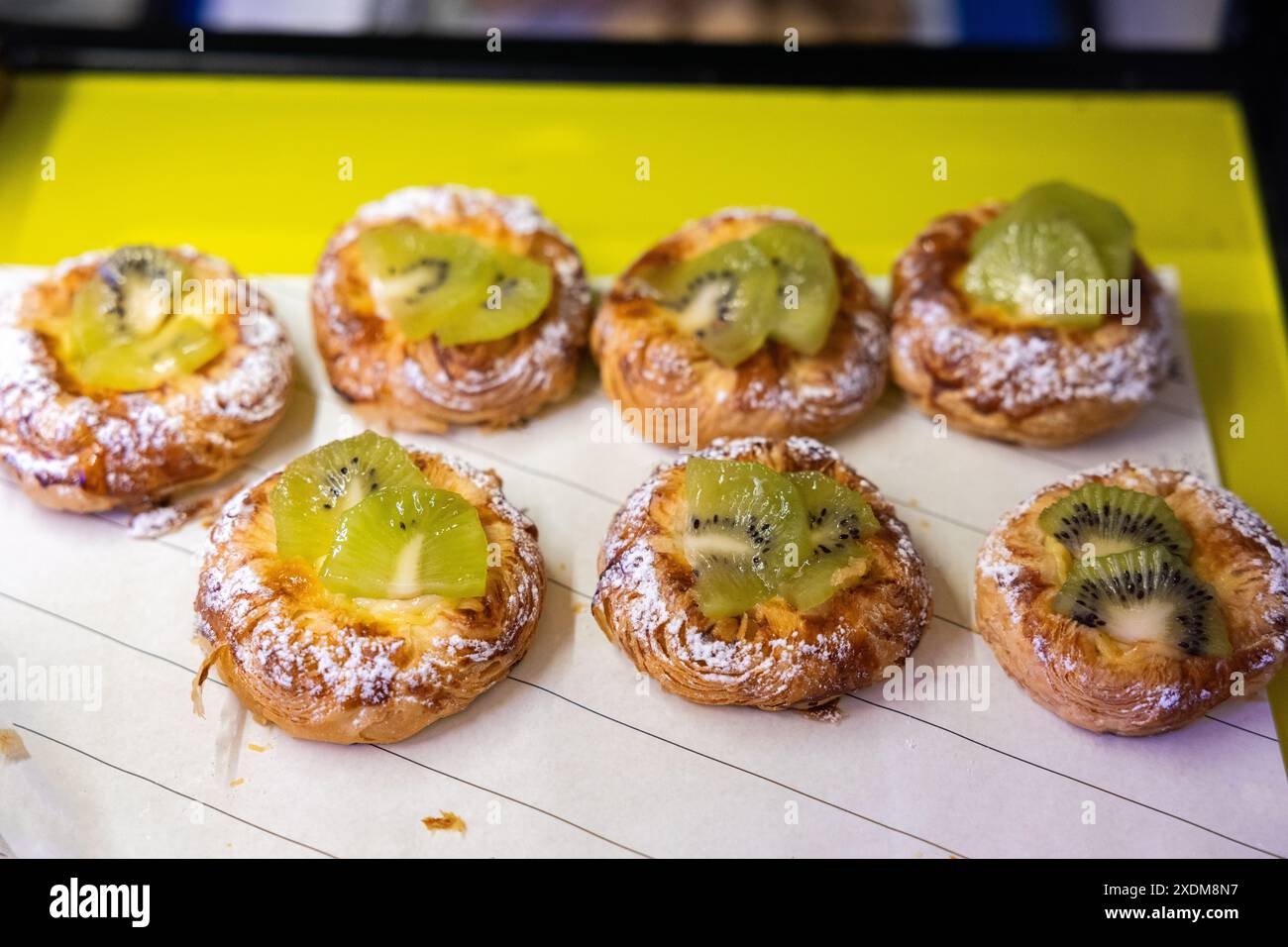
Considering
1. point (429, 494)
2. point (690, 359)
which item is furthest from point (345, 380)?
point (690, 359)

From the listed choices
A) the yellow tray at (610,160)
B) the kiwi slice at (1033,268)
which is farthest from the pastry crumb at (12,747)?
the kiwi slice at (1033,268)

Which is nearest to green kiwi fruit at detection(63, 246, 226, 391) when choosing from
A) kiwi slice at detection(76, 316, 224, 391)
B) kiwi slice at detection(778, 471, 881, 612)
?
kiwi slice at detection(76, 316, 224, 391)

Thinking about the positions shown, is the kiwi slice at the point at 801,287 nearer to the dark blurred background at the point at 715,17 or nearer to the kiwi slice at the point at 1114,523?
the kiwi slice at the point at 1114,523

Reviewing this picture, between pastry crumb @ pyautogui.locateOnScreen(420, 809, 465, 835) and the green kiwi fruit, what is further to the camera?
the green kiwi fruit

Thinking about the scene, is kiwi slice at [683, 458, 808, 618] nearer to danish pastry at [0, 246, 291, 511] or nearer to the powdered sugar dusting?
the powdered sugar dusting

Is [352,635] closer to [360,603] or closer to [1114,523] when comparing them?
[360,603]
